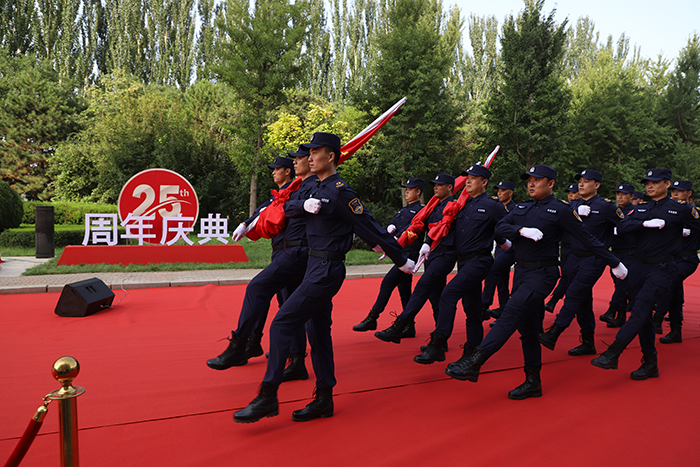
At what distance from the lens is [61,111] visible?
30.5 metres

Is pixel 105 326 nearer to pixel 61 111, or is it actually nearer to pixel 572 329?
pixel 572 329

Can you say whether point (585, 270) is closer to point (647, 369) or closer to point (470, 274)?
point (647, 369)

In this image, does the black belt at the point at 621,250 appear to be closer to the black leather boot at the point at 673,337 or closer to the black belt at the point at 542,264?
the black leather boot at the point at 673,337

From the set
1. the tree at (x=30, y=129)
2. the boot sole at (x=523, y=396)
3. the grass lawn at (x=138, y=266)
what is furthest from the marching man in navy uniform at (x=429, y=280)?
the tree at (x=30, y=129)

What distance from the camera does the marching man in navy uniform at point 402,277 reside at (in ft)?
20.5

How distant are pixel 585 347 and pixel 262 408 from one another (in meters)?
3.98

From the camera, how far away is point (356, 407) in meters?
3.79

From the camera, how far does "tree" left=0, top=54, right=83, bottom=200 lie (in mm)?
28359

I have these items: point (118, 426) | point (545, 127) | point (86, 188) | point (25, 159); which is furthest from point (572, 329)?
point (25, 159)

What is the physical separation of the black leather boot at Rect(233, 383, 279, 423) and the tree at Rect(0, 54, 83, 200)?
31025 mm

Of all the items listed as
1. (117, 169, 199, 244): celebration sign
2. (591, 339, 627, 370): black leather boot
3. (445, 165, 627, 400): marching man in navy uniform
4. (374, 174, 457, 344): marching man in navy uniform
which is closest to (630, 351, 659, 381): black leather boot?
(591, 339, 627, 370): black leather boot

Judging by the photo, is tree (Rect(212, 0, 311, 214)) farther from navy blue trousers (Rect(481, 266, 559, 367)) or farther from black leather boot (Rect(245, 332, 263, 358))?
navy blue trousers (Rect(481, 266, 559, 367))

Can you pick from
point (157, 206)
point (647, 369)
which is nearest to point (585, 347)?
point (647, 369)

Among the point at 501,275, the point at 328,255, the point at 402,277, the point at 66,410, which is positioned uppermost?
the point at 328,255
